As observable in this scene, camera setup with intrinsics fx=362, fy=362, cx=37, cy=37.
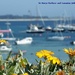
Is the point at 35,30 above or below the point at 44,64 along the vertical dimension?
below

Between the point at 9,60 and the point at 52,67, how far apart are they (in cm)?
39

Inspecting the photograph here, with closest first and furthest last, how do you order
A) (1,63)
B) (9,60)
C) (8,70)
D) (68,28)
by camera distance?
(8,70) < (1,63) < (9,60) < (68,28)

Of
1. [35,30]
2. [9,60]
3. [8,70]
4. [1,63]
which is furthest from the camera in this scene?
[35,30]

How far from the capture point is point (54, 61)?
2.41 m

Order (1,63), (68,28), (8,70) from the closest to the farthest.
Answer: (8,70) → (1,63) → (68,28)

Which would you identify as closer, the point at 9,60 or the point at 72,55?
the point at 72,55

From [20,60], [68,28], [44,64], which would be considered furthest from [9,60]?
[68,28]

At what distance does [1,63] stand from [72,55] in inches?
20.3

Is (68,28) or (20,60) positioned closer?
(20,60)

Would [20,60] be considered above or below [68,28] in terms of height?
above

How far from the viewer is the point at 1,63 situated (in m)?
2.62

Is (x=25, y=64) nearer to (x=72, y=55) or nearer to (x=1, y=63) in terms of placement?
(x=1, y=63)

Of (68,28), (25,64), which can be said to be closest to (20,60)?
(25,64)

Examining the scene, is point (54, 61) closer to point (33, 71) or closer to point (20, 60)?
point (33, 71)
